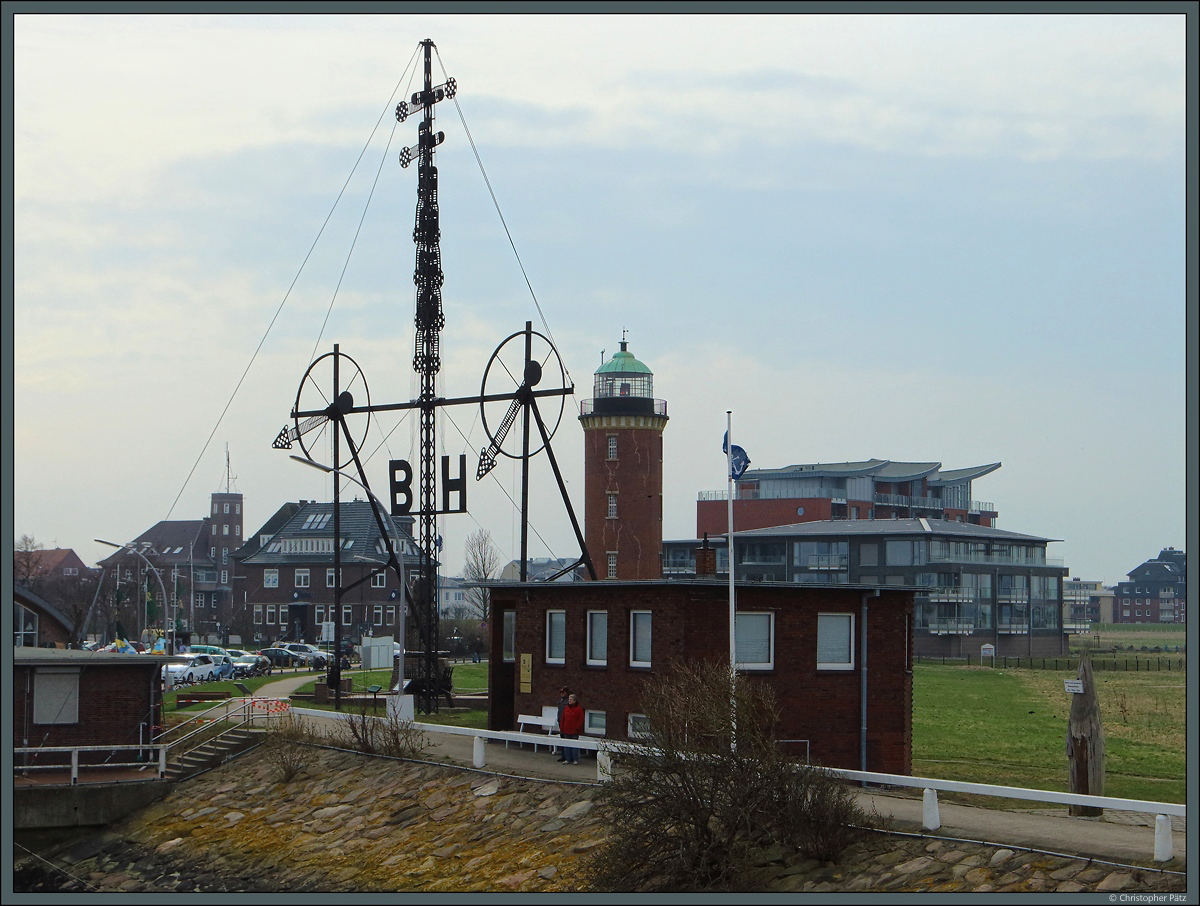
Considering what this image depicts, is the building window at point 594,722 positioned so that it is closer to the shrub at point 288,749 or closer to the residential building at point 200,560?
the shrub at point 288,749

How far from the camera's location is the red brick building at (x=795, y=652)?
90.3 feet

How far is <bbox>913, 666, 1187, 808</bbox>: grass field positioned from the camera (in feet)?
101

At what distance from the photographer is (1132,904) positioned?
15.5 metres

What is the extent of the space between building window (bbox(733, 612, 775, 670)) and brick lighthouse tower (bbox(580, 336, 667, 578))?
4624cm

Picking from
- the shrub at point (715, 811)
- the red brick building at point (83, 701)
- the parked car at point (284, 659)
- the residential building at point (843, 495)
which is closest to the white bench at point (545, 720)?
the red brick building at point (83, 701)

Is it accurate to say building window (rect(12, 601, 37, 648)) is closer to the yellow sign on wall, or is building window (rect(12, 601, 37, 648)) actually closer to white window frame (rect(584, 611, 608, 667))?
the yellow sign on wall

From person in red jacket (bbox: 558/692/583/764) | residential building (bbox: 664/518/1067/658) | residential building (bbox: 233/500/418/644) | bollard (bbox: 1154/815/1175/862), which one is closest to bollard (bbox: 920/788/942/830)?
bollard (bbox: 1154/815/1175/862)

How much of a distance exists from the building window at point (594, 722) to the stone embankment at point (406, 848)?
281cm

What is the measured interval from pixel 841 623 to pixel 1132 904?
42.4 feet

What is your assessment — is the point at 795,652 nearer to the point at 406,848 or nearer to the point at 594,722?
the point at 594,722

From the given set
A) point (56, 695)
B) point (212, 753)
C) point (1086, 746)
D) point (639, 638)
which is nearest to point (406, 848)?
point (639, 638)

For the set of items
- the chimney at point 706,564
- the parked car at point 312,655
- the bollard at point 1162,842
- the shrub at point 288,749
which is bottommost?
the parked car at point 312,655

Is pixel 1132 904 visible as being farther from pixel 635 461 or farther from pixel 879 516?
pixel 879 516

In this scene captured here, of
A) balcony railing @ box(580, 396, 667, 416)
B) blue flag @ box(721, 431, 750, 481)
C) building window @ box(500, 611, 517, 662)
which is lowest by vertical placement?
building window @ box(500, 611, 517, 662)
